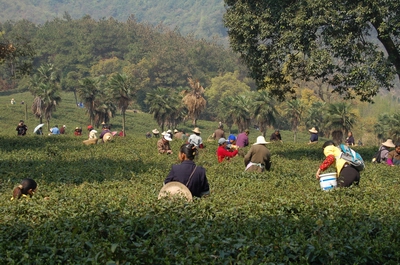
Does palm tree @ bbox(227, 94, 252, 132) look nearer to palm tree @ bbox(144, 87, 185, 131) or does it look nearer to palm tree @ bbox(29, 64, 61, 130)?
palm tree @ bbox(144, 87, 185, 131)

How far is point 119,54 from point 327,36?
120178mm

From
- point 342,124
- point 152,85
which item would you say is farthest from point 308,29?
point 152,85

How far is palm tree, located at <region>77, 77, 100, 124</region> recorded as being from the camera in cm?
7894

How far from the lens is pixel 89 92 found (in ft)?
261

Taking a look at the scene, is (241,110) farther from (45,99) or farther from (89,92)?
(45,99)

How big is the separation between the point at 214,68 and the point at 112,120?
46.5 metres

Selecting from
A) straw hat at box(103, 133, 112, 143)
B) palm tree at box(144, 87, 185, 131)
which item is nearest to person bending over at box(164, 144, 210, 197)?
straw hat at box(103, 133, 112, 143)

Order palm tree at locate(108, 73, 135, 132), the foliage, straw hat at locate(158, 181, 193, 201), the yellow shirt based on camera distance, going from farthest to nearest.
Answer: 1. the foliage
2. palm tree at locate(108, 73, 135, 132)
3. the yellow shirt
4. straw hat at locate(158, 181, 193, 201)

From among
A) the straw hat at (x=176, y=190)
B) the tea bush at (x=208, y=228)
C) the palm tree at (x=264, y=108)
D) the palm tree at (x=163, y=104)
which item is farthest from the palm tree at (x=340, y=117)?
the straw hat at (x=176, y=190)

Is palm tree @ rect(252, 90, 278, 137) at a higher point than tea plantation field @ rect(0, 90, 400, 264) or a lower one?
lower

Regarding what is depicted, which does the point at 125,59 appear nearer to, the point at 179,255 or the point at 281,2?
the point at 281,2

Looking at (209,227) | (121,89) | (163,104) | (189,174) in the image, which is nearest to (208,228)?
(209,227)

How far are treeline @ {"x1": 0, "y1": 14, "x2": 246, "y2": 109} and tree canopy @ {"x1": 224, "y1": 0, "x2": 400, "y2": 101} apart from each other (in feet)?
310

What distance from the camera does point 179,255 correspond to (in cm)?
643
